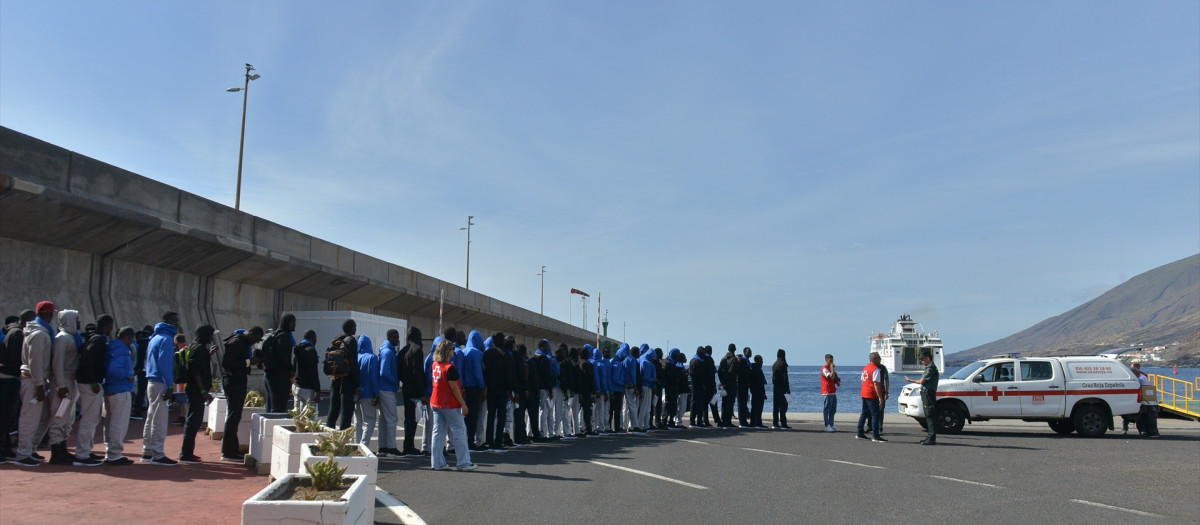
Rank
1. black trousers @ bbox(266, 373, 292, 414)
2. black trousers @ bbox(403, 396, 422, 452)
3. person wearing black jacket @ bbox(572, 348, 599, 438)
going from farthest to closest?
person wearing black jacket @ bbox(572, 348, 599, 438) → black trousers @ bbox(403, 396, 422, 452) → black trousers @ bbox(266, 373, 292, 414)

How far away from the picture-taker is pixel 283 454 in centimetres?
785

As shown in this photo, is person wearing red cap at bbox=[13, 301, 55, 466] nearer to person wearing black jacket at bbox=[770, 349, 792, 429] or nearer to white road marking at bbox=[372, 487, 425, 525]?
white road marking at bbox=[372, 487, 425, 525]

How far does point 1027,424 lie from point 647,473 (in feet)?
49.4

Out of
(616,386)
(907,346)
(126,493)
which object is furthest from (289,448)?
(907,346)

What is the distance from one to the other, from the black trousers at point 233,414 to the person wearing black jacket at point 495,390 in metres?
3.56

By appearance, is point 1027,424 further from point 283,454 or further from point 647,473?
point 283,454

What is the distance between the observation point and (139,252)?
55.5 feet

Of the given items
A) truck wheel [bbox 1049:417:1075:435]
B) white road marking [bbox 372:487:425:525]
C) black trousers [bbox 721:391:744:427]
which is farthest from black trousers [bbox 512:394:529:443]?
truck wheel [bbox 1049:417:1075:435]

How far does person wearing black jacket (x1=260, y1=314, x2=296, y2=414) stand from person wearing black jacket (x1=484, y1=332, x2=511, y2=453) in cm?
296

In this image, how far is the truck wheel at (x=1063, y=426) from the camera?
17375mm

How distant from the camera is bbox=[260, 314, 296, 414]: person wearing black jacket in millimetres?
10352

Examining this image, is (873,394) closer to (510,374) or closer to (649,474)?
(649,474)

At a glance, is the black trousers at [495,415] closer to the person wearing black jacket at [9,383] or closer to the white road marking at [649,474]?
the white road marking at [649,474]

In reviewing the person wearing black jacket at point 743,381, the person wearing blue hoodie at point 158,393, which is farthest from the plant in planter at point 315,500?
the person wearing black jacket at point 743,381
